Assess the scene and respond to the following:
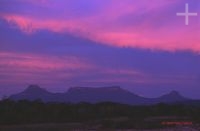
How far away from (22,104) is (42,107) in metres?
3.76

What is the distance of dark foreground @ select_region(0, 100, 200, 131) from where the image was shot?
68.9 metres

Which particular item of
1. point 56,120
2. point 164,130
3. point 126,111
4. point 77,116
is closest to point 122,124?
point 164,130

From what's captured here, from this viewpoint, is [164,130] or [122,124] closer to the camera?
[164,130]

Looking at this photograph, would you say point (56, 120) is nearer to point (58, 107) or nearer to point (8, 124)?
point (8, 124)

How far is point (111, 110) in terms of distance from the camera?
9481cm

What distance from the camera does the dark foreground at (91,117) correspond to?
226ft

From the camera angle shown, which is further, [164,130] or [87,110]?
[87,110]

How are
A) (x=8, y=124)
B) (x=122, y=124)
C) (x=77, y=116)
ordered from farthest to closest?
1. (x=77, y=116)
2. (x=8, y=124)
3. (x=122, y=124)

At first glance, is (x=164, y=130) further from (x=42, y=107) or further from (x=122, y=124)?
(x=42, y=107)

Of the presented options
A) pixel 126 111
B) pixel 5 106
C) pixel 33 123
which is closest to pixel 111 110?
pixel 126 111

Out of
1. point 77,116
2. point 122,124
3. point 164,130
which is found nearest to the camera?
point 164,130

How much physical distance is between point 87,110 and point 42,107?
21.4 ft

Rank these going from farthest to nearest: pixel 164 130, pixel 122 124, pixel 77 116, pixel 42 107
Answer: pixel 42 107, pixel 77 116, pixel 122 124, pixel 164 130

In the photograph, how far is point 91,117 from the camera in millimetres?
87500
